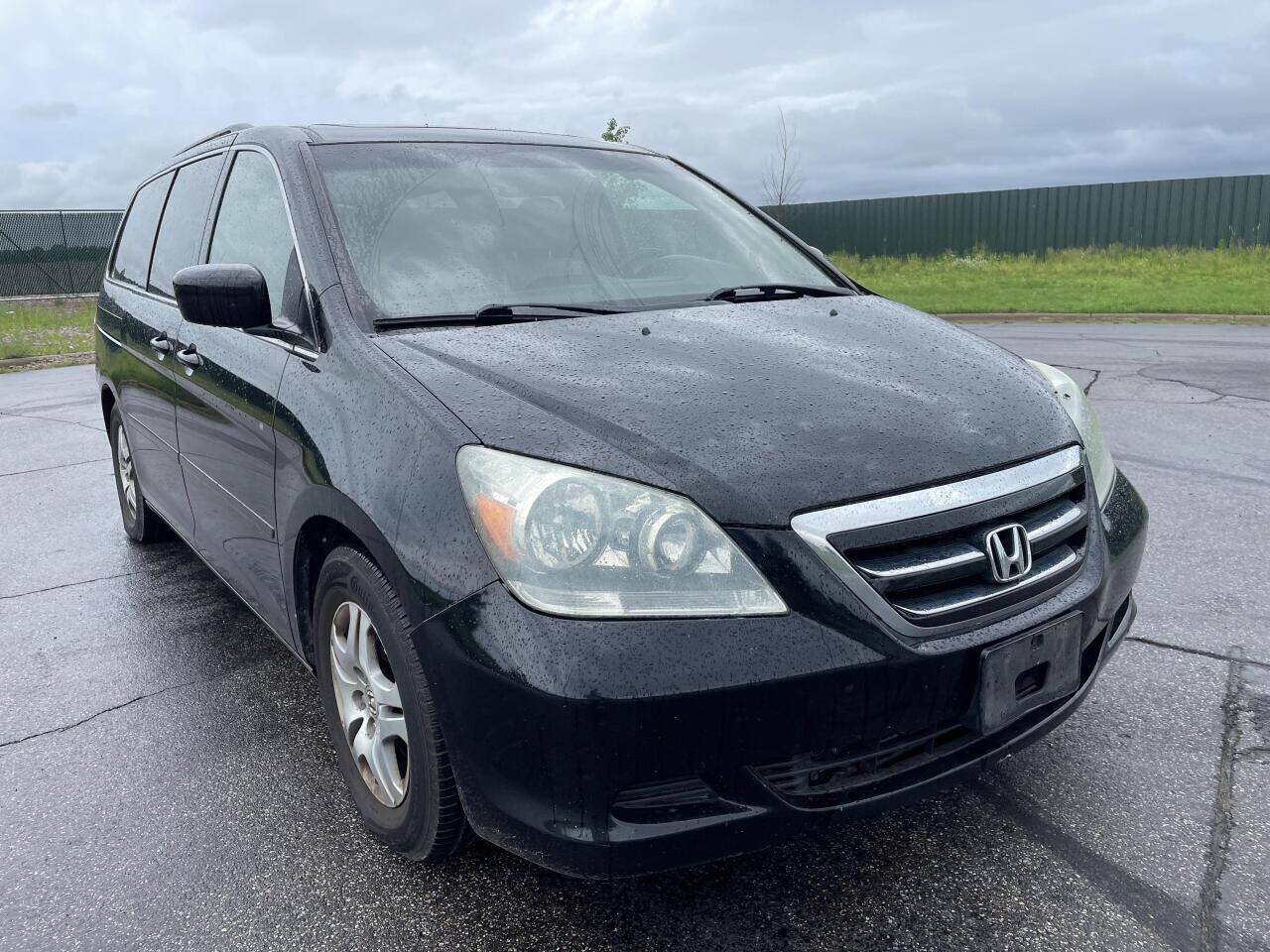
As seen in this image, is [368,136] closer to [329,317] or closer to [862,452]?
[329,317]

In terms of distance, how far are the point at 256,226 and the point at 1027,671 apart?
8.30 ft

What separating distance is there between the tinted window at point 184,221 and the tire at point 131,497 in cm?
93

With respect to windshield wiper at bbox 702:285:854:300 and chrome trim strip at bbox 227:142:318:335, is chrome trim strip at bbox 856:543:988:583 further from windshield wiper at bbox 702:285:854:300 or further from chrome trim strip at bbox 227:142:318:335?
chrome trim strip at bbox 227:142:318:335

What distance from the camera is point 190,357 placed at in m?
3.41

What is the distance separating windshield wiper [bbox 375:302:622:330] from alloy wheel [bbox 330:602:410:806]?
0.70m

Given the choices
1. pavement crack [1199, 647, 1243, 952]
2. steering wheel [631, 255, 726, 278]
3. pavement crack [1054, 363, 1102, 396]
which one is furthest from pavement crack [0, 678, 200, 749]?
pavement crack [1054, 363, 1102, 396]

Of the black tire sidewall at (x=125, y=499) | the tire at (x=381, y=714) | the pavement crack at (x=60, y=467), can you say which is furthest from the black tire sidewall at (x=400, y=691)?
the pavement crack at (x=60, y=467)

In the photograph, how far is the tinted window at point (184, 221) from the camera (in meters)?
3.77

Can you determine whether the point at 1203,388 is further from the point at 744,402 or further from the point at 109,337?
the point at 109,337

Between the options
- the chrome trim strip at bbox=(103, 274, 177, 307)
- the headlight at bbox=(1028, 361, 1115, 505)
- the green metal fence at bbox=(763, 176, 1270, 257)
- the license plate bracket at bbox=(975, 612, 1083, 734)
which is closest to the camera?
the license plate bracket at bbox=(975, 612, 1083, 734)

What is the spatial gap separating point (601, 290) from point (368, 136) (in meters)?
0.94

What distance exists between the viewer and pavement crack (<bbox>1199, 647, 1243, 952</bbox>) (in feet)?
6.90

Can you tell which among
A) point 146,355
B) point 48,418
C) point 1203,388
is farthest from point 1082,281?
point 146,355

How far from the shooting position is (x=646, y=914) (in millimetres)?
2201
